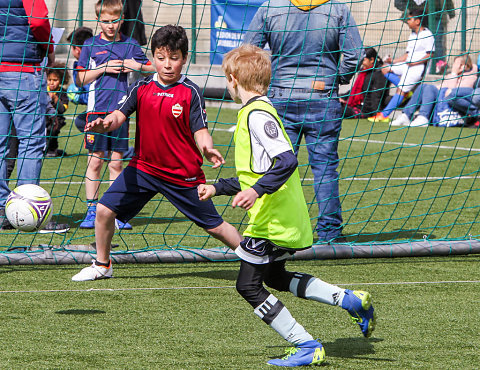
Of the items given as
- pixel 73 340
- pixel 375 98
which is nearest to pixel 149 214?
pixel 73 340

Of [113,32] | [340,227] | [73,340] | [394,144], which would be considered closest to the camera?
[73,340]

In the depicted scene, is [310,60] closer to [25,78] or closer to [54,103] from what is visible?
[25,78]

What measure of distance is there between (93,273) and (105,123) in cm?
107

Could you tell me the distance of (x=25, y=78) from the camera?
6.89 metres

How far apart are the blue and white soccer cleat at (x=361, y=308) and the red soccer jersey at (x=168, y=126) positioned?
1.73m

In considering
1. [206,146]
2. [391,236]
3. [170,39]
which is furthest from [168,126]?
[391,236]

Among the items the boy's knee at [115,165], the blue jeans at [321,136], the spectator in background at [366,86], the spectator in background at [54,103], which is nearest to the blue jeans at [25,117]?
the boy's knee at [115,165]

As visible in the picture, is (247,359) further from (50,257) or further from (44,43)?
(44,43)

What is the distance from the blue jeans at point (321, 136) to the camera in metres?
6.49

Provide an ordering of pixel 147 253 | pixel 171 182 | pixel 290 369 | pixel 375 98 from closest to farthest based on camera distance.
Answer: pixel 290 369, pixel 171 182, pixel 147 253, pixel 375 98

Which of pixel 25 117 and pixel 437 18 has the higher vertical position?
pixel 437 18

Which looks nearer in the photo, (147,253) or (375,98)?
(147,253)

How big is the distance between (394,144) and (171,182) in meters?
9.12

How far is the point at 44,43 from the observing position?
677cm
